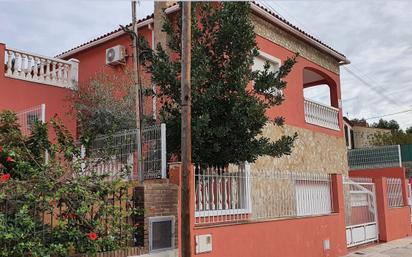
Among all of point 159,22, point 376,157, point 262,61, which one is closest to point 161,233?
point 159,22

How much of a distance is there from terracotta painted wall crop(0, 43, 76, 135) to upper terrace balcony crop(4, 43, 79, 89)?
15cm

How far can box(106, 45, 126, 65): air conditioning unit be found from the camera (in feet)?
44.4

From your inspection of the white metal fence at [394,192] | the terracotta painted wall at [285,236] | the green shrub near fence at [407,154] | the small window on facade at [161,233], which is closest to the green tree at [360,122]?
the green shrub near fence at [407,154]

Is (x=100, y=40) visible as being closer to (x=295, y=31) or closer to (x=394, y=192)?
(x=295, y=31)

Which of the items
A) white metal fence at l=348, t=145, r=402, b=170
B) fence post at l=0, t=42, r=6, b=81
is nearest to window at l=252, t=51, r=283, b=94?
fence post at l=0, t=42, r=6, b=81

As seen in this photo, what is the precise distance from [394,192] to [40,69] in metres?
13.0

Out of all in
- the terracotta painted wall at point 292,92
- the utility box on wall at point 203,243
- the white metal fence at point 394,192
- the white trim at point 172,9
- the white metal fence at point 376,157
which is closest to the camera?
the utility box on wall at point 203,243

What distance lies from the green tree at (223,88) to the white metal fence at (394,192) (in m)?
8.54

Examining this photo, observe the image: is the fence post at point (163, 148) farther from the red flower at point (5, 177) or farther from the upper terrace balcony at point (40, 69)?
the upper terrace balcony at point (40, 69)

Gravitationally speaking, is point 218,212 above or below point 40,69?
below

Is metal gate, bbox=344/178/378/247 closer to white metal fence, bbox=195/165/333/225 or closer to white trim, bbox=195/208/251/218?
white metal fence, bbox=195/165/333/225

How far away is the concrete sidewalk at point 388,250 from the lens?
40.7ft

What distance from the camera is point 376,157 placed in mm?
22234

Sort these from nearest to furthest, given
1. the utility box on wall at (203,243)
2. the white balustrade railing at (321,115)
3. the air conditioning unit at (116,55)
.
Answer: the utility box on wall at (203,243)
the air conditioning unit at (116,55)
the white balustrade railing at (321,115)
